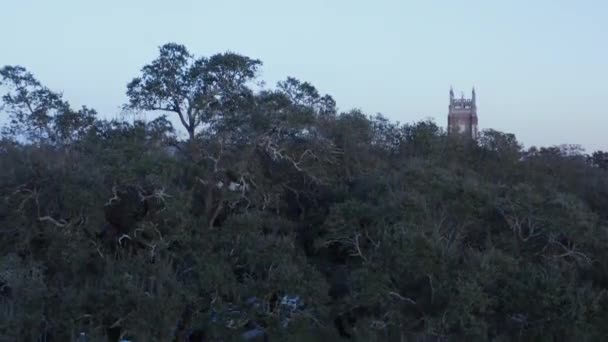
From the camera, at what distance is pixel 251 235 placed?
14828mm

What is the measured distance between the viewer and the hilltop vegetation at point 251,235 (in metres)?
13.5

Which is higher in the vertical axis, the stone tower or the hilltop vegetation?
the stone tower

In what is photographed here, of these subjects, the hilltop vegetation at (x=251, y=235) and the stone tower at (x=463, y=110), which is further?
the stone tower at (x=463, y=110)

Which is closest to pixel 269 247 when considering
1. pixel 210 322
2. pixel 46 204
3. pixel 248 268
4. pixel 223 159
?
pixel 248 268

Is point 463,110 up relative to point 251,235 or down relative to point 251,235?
up

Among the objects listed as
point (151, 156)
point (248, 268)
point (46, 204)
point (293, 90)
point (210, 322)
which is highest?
point (293, 90)

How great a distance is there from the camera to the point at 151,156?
15.3 m

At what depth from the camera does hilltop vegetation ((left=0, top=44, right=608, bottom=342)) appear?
13477mm

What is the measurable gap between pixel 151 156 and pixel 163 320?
3.77 metres

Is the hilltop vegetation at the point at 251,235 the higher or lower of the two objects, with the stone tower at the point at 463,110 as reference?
lower

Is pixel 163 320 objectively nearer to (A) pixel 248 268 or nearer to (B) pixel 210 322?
(B) pixel 210 322

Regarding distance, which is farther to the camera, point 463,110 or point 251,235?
point 463,110

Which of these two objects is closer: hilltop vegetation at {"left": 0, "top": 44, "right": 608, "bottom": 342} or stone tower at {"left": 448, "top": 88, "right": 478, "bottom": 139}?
hilltop vegetation at {"left": 0, "top": 44, "right": 608, "bottom": 342}

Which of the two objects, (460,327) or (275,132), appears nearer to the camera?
(460,327)
